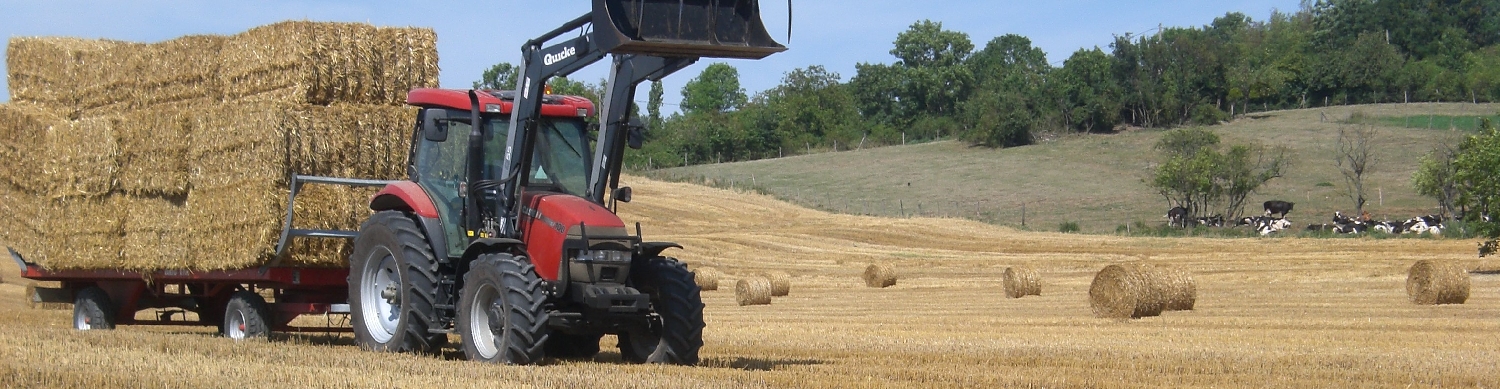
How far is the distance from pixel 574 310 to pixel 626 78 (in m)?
1.57

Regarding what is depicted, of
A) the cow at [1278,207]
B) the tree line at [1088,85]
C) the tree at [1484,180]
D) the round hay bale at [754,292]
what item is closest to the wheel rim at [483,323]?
the round hay bale at [754,292]

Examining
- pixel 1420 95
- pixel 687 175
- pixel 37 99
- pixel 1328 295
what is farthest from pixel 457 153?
pixel 1420 95

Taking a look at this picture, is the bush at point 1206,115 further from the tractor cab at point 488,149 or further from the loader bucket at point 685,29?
the loader bucket at point 685,29

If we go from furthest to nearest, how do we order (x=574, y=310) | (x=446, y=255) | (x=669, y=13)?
(x=446, y=255) < (x=574, y=310) < (x=669, y=13)

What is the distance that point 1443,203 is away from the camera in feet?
155

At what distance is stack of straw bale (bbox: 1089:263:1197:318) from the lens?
1764cm

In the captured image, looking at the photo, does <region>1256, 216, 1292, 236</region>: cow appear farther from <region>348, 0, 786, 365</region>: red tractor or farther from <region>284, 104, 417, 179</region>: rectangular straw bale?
<region>348, 0, 786, 365</region>: red tractor

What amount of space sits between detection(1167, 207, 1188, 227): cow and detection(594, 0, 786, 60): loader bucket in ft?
140

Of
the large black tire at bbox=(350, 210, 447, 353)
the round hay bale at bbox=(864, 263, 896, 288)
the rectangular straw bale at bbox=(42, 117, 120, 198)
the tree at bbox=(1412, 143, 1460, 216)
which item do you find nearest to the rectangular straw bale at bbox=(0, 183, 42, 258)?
the rectangular straw bale at bbox=(42, 117, 120, 198)

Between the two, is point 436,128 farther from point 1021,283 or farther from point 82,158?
point 1021,283

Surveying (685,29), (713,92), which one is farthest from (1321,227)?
(713,92)

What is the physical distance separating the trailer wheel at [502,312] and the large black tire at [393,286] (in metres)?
0.44

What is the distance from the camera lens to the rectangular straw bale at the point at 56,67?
1321 cm

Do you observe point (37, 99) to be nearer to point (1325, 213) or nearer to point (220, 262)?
point (220, 262)
